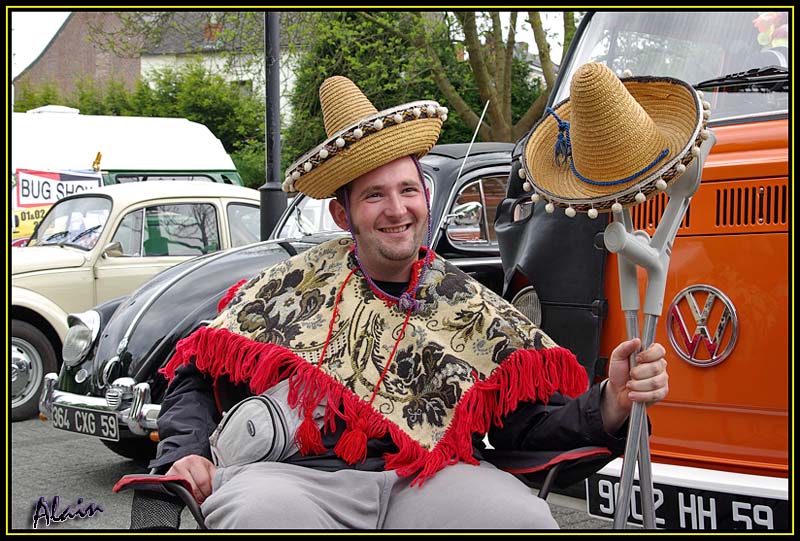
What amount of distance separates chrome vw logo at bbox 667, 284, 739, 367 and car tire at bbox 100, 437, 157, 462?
4.15m

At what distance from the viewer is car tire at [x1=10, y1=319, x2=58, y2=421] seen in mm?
8133

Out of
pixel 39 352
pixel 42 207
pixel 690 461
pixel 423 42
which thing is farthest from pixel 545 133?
pixel 423 42

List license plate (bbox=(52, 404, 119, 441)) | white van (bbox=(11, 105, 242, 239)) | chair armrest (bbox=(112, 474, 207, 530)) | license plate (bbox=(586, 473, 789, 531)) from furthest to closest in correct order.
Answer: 1. white van (bbox=(11, 105, 242, 239))
2. license plate (bbox=(52, 404, 119, 441))
3. license plate (bbox=(586, 473, 789, 531))
4. chair armrest (bbox=(112, 474, 207, 530))

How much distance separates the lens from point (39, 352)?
27.1ft

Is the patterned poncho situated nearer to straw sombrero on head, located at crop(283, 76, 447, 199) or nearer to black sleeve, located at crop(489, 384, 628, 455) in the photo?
black sleeve, located at crop(489, 384, 628, 455)

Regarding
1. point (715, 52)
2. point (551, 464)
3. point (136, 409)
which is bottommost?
point (136, 409)

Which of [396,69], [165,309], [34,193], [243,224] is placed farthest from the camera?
[396,69]

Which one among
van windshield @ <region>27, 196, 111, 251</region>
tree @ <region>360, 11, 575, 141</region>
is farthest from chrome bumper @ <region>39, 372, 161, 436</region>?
tree @ <region>360, 11, 575, 141</region>

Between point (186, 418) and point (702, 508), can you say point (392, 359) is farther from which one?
point (702, 508)

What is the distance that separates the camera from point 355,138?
2.72 meters

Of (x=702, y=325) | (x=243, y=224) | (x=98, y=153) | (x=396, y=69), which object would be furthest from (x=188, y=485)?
(x=396, y=69)

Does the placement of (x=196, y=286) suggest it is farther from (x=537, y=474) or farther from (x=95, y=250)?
(x=537, y=474)
